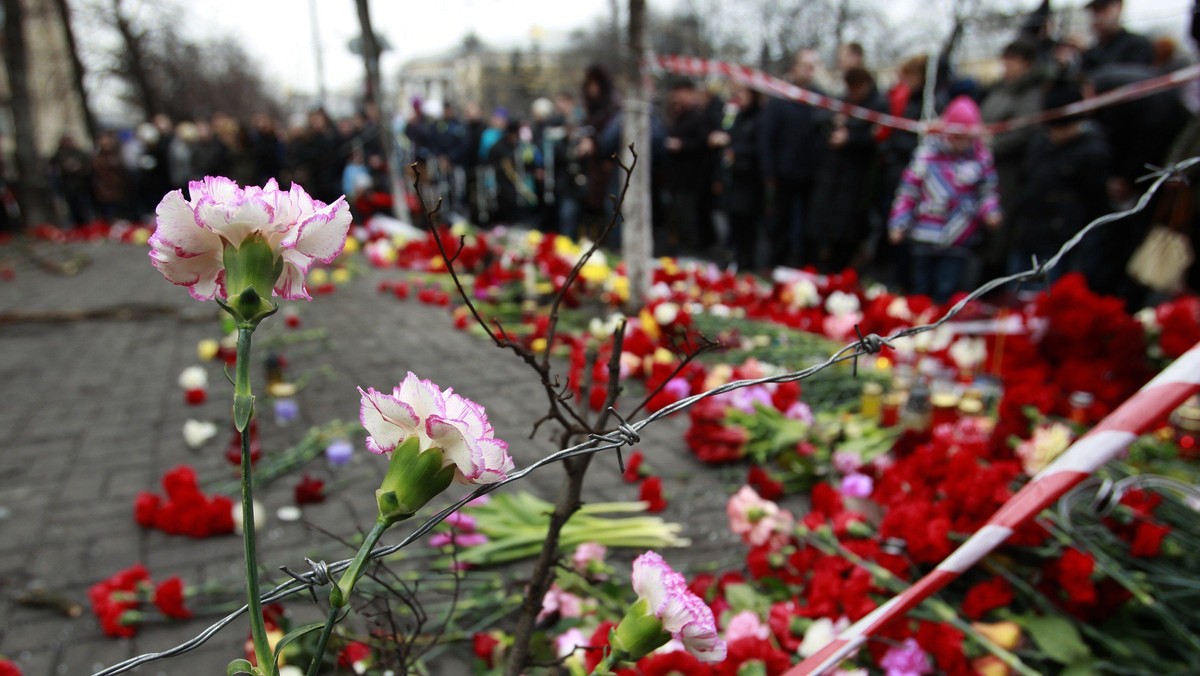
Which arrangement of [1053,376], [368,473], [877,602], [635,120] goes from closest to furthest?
[877,602] → [368,473] → [1053,376] → [635,120]

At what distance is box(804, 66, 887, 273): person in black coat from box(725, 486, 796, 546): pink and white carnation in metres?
4.97

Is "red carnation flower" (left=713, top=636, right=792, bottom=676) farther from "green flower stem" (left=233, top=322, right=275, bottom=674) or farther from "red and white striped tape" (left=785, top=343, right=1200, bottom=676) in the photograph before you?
"green flower stem" (left=233, top=322, right=275, bottom=674)

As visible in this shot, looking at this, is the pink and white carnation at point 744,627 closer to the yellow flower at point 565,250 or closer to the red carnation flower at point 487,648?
the red carnation flower at point 487,648

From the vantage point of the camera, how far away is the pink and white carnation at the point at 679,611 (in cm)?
86

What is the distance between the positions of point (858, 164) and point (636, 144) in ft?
8.71

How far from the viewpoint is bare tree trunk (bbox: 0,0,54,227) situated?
12164 millimetres

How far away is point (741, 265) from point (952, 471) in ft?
19.6

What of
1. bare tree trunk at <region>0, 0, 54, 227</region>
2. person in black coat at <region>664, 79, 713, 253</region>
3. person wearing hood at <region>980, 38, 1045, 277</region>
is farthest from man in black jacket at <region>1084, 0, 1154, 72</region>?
bare tree trunk at <region>0, 0, 54, 227</region>

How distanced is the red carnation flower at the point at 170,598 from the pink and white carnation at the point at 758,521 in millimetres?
1488

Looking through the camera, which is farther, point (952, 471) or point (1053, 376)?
point (1053, 376)

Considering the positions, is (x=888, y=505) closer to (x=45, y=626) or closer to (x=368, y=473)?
(x=368, y=473)

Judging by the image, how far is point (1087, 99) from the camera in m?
5.03

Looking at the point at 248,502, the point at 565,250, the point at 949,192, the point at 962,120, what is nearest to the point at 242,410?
the point at 248,502

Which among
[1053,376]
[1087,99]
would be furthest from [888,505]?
[1087,99]
